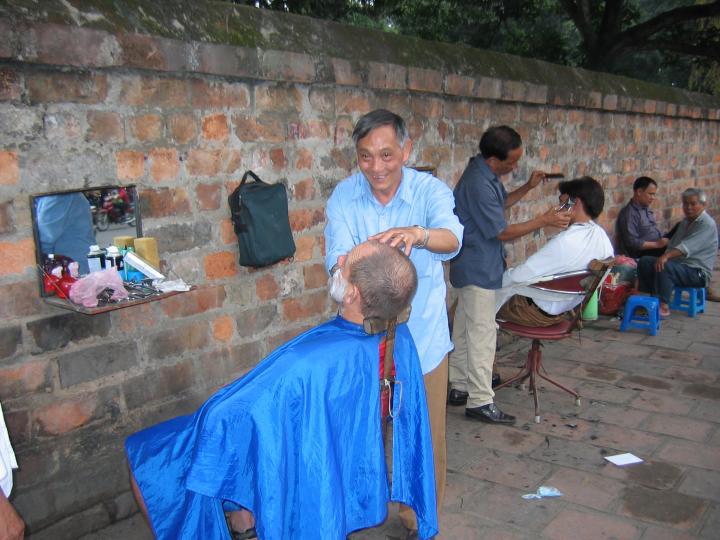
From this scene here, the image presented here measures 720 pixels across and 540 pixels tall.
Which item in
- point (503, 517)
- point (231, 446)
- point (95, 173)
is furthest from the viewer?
point (503, 517)

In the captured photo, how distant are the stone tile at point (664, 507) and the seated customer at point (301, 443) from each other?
4.16ft

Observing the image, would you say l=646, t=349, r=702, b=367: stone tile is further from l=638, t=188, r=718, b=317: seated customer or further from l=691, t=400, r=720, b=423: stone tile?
l=638, t=188, r=718, b=317: seated customer

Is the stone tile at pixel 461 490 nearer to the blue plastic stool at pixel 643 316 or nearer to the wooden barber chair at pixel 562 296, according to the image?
the wooden barber chair at pixel 562 296

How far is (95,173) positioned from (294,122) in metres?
1.19

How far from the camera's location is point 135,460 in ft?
7.14

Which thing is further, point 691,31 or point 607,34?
point 691,31

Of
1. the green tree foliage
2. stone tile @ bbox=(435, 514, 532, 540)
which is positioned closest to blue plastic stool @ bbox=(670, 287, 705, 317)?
stone tile @ bbox=(435, 514, 532, 540)

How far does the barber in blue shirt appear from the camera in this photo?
97.7 inches

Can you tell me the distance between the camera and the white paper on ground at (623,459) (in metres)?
3.53

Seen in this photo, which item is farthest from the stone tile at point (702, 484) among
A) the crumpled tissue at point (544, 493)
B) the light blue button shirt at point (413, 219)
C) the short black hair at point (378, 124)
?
the short black hair at point (378, 124)

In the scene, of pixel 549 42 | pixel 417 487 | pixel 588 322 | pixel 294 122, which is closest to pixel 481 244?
pixel 294 122

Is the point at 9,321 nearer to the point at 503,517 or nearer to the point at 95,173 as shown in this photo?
the point at 95,173

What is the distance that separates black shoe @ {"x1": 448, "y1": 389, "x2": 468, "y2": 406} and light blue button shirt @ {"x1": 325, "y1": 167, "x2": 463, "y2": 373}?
5.77 feet

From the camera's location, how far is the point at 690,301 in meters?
6.41
